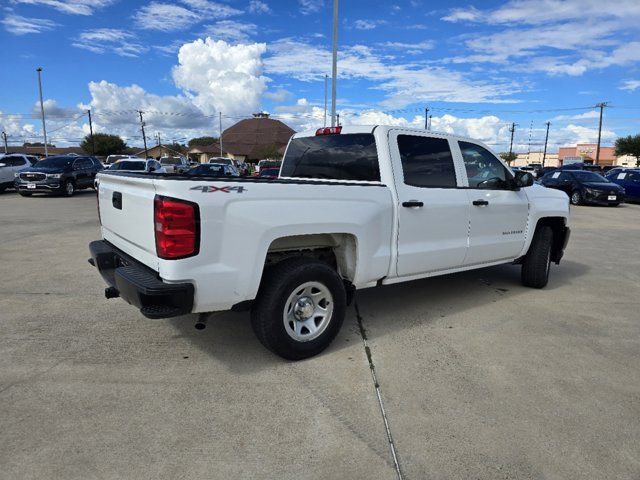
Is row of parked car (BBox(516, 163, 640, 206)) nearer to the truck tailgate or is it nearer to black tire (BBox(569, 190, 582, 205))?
black tire (BBox(569, 190, 582, 205))

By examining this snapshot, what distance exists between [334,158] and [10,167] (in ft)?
70.3

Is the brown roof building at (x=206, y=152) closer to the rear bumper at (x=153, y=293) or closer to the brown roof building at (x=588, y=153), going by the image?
the brown roof building at (x=588, y=153)

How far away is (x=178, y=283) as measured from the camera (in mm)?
2920

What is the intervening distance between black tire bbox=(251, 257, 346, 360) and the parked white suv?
2127 centimetres

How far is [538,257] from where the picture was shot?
5840 mm

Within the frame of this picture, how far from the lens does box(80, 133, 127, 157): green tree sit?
88.0m

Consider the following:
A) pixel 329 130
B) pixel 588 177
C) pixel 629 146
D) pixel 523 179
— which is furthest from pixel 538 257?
pixel 629 146

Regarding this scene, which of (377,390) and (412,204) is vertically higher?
(412,204)

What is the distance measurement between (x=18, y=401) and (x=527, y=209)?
5366mm

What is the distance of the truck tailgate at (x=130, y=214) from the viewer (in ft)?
10.1

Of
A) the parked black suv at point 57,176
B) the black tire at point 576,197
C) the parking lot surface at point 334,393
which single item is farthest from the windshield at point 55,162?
the black tire at point 576,197

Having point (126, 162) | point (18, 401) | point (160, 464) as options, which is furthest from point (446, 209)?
point (126, 162)

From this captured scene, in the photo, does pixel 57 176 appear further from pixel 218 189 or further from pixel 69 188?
pixel 218 189

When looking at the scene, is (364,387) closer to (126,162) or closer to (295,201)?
(295,201)
